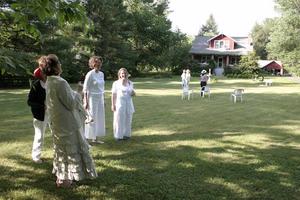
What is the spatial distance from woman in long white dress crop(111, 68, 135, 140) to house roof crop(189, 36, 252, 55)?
182 feet

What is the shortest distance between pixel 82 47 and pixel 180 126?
29.3 meters

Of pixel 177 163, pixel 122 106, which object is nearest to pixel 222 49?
→ pixel 122 106

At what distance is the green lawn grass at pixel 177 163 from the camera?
20.2ft

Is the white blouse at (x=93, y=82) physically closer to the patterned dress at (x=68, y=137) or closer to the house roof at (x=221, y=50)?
the patterned dress at (x=68, y=137)

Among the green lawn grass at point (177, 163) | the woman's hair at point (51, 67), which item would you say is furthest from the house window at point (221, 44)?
the woman's hair at point (51, 67)

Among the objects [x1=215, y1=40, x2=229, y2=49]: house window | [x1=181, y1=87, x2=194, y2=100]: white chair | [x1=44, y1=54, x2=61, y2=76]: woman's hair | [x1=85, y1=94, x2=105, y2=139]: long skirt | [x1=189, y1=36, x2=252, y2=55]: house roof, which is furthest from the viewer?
[x1=215, y1=40, x2=229, y2=49]: house window

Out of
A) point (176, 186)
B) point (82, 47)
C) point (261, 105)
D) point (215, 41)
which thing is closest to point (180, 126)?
point (176, 186)

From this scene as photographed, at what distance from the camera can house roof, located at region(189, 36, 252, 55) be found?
210ft

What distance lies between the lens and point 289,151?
9.02 meters

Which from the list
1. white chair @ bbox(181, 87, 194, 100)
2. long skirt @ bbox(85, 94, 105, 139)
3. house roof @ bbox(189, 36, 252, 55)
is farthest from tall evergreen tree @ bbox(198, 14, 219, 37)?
long skirt @ bbox(85, 94, 105, 139)

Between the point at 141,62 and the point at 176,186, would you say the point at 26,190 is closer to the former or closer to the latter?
the point at 176,186

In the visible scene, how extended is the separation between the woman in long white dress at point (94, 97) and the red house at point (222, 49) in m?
55.5

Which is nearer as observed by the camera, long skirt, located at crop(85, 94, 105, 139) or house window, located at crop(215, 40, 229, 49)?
long skirt, located at crop(85, 94, 105, 139)

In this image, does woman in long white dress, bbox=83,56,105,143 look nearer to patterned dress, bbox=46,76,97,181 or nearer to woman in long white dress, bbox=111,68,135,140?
woman in long white dress, bbox=111,68,135,140
